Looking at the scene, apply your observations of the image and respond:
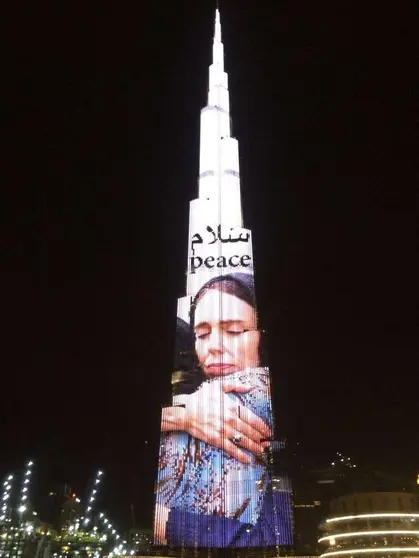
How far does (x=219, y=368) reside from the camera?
45062 millimetres

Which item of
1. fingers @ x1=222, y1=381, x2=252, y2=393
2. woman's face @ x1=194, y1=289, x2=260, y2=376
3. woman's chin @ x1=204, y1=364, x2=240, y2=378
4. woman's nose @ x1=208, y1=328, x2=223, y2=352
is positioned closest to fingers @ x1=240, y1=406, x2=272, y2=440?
fingers @ x1=222, y1=381, x2=252, y2=393

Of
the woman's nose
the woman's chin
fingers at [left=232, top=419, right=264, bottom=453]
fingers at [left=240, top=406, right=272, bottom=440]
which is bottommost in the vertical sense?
fingers at [left=232, top=419, right=264, bottom=453]

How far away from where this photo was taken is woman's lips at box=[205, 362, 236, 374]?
44812mm

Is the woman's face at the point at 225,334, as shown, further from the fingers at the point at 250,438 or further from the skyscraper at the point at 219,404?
the fingers at the point at 250,438

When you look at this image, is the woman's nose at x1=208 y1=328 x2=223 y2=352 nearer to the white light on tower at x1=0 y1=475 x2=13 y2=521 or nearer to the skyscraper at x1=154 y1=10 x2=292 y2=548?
the skyscraper at x1=154 y1=10 x2=292 y2=548

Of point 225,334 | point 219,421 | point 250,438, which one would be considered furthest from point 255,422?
point 225,334

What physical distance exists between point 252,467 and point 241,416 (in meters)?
3.88

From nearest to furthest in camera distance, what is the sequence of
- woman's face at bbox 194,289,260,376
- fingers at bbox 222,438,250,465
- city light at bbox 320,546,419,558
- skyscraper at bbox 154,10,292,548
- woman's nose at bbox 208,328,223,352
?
skyscraper at bbox 154,10,292,548, fingers at bbox 222,438,250,465, woman's face at bbox 194,289,260,376, woman's nose at bbox 208,328,223,352, city light at bbox 320,546,419,558

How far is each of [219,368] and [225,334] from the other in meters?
2.95

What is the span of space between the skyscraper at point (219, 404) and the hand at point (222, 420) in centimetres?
8

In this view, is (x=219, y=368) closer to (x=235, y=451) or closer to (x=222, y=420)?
(x=222, y=420)

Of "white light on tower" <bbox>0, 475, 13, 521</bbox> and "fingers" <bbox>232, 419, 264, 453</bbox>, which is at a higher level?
"fingers" <bbox>232, 419, 264, 453</bbox>

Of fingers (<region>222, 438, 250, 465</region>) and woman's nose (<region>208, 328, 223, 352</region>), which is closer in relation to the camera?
fingers (<region>222, 438, 250, 465</region>)

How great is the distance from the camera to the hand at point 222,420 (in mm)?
41438
